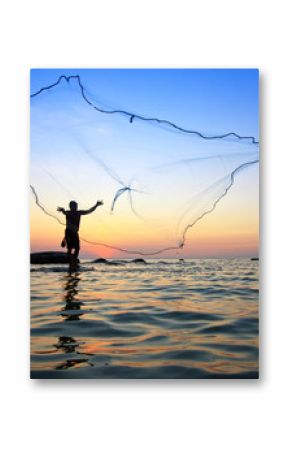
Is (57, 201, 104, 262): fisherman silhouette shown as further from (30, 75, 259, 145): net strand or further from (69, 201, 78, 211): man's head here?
(30, 75, 259, 145): net strand

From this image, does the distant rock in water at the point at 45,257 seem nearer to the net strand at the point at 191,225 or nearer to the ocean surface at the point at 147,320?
the ocean surface at the point at 147,320

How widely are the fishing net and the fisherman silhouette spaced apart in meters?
0.02

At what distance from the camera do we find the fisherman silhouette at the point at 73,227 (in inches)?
105

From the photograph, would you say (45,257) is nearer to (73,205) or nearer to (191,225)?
(73,205)

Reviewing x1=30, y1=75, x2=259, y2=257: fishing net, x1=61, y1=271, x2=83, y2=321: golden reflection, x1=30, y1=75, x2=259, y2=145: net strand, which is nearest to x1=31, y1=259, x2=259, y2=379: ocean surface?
x1=61, y1=271, x2=83, y2=321: golden reflection

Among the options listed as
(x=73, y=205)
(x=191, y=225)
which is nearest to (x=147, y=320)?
(x=191, y=225)

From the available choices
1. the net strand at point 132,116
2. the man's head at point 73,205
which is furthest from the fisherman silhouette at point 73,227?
the net strand at point 132,116

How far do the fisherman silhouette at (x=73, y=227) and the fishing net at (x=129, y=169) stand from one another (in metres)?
0.02

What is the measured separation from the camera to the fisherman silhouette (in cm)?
266

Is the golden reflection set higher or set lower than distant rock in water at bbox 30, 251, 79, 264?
lower
